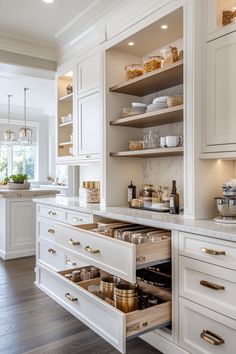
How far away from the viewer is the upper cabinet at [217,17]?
6.42 ft

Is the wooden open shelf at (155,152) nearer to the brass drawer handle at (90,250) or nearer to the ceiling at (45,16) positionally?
the brass drawer handle at (90,250)

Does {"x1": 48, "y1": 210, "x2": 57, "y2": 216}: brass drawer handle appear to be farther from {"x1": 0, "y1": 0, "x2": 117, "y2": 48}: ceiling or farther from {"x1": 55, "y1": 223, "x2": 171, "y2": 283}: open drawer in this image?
{"x1": 0, "y1": 0, "x2": 117, "y2": 48}: ceiling

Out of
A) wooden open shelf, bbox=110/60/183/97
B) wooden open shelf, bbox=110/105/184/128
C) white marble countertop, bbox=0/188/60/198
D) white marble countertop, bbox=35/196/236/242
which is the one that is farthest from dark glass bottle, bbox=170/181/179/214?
white marble countertop, bbox=0/188/60/198

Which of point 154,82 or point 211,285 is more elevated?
point 154,82

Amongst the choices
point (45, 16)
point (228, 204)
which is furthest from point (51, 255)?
point (45, 16)

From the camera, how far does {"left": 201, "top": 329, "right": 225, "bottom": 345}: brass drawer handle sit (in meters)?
1.62

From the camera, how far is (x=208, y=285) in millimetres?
1664

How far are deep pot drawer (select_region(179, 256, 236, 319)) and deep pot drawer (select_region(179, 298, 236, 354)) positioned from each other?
43 mm

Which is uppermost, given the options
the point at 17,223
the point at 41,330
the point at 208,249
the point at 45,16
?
the point at 45,16

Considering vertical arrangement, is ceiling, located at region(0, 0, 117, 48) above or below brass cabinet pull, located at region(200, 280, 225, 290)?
above

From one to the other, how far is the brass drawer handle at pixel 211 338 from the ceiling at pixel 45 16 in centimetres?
258

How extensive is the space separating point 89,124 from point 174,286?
6.03ft

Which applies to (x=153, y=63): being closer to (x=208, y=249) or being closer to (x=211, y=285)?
(x=208, y=249)

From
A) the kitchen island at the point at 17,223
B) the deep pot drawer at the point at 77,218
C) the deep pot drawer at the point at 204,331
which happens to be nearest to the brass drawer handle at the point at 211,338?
the deep pot drawer at the point at 204,331
